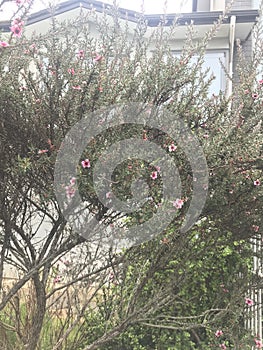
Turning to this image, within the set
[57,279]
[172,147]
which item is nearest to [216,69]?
[57,279]

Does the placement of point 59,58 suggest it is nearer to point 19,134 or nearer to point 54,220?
point 19,134

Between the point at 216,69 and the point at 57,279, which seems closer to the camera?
the point at 57,279

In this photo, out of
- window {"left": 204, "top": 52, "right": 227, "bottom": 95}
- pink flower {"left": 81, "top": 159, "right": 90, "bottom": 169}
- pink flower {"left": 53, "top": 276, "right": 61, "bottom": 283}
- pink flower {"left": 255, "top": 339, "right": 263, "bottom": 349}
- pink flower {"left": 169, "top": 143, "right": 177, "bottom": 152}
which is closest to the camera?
pink flower {"left": 81, "top": 159, "right": 90, "bottom": 169}

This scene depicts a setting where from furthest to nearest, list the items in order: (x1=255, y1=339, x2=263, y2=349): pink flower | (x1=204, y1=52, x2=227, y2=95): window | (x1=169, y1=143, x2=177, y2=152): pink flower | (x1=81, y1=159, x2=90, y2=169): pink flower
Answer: (x1=204, y1=52, x2=227, y2=95): window, (x1=255, y1=339, x2=263, y2=349): pink flower, (x1=169, y1=143, x2=177, y2=152): pink flower, (x1=81, y1=159, x2=90, y2=169): pink flower

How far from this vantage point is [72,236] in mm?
2742

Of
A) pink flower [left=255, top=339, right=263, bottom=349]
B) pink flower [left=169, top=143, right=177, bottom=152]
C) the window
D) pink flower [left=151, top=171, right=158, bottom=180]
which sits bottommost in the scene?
pink flower [left=255, top=339, right=263, bottom=349]

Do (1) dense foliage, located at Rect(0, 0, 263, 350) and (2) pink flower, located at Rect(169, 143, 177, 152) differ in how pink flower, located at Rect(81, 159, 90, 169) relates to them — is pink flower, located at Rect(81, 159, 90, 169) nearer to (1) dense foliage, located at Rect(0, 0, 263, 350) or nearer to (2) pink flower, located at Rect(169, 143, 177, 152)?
(1) dense foliage, located at Rect(0, 0, 263, 350)

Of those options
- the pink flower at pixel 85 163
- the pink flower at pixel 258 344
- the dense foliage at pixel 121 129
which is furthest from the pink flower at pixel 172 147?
the pink flower at pixel 258 344

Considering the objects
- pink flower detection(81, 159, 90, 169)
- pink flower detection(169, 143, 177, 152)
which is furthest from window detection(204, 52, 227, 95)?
pink flower detection(81, 159, 90, 169)

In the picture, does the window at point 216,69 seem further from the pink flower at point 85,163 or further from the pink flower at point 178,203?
the pink flower at point 85,163

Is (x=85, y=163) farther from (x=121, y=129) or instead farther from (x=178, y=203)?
(x=178, y=203)

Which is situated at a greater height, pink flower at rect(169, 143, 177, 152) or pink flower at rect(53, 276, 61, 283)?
pink flower at rect(169, 143, 177, 152)

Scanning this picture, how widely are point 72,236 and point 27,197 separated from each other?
34 centimetres

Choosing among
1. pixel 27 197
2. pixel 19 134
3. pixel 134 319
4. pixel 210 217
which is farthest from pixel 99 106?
pixel 134 319
